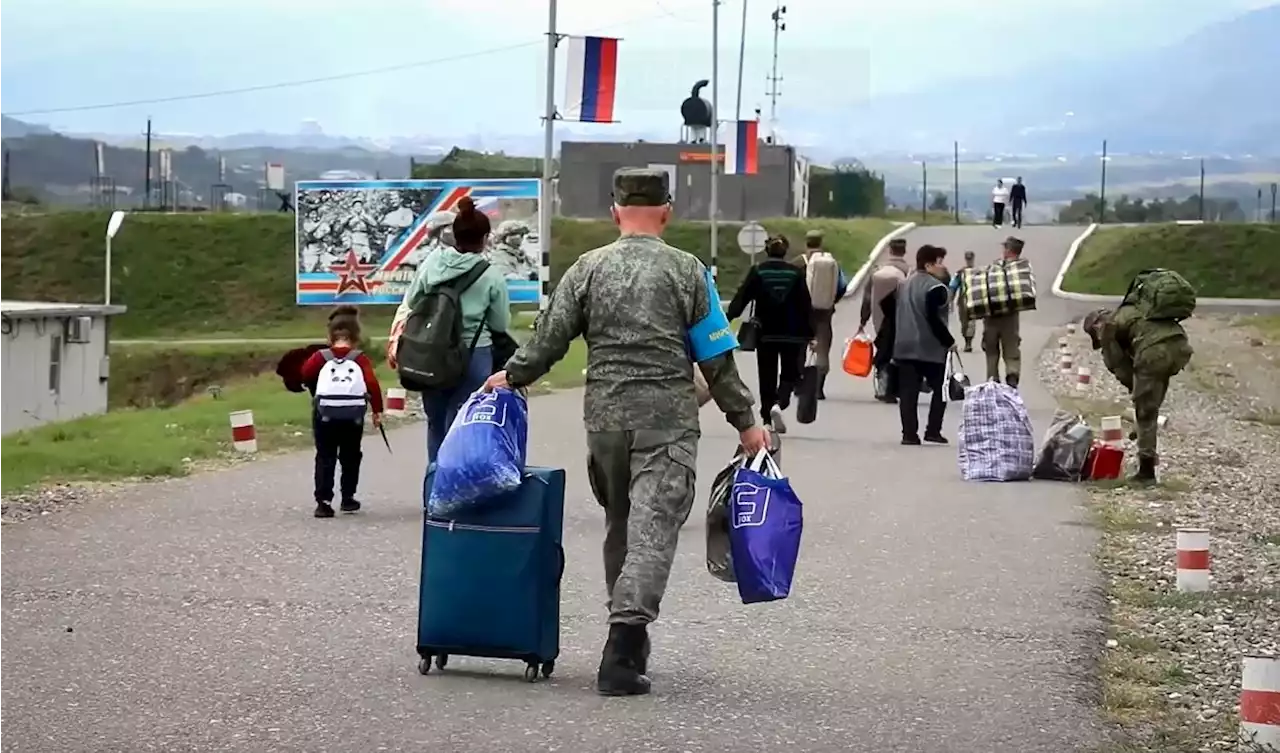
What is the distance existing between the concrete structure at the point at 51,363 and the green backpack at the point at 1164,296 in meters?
24.9

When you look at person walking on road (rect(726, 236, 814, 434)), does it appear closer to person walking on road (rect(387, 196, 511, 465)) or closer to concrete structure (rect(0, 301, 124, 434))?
person walking on road (rect(387, 196, 511, 465))

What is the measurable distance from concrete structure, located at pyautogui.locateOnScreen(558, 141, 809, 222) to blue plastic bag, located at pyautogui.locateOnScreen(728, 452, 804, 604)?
6065cm

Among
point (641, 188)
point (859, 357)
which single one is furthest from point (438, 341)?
point (859, 357)

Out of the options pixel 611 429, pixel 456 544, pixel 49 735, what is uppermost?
pixel 611 429

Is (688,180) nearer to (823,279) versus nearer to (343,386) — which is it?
(823,279)

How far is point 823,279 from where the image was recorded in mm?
22688

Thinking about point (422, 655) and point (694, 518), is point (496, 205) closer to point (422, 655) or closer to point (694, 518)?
point (694, 518)

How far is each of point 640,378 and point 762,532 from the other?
0.73m

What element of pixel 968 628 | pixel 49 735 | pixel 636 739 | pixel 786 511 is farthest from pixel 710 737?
pixel 968 628

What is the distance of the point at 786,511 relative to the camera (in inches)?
296

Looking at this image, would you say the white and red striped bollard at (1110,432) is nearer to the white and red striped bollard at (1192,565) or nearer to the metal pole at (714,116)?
the white and red striped bollard at (1192,565)

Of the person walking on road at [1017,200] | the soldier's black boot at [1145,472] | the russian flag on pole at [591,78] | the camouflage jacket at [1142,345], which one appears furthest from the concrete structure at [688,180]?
the camouflage jacket at [1142,345]

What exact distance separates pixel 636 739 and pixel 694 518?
255 inches

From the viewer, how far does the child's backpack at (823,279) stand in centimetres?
2269
